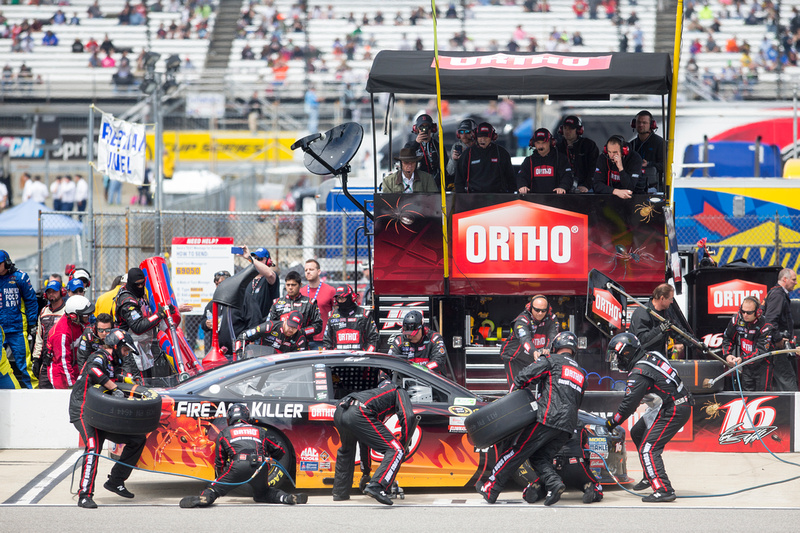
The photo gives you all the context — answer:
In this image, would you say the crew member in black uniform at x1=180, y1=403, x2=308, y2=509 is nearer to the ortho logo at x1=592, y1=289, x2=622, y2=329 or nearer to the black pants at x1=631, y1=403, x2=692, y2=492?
the black pants at x1=631, y1=403, x2=692, y2=492

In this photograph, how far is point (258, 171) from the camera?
29.2 meters

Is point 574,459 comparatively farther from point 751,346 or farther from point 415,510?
point 751,346

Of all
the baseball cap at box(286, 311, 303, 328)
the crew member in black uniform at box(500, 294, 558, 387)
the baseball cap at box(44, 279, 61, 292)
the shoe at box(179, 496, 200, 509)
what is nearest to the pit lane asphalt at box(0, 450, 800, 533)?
the shoe at box(179, 496, 200, 509)

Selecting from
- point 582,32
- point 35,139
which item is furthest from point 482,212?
point 582,32

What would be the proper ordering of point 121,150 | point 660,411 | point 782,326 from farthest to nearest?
1. point 121,150
2. point 782,326
3. point 660,411

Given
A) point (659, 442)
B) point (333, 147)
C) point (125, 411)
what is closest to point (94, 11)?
point (333, 147)

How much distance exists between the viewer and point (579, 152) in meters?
11.9

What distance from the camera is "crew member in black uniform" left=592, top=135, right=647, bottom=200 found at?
11.2m

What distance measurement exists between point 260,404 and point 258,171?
2155cm

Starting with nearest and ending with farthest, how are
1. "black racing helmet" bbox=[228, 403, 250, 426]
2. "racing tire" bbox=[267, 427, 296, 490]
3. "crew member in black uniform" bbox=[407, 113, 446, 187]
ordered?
"black racing helmet" bbox=[228, 403, 250, 426], "racing tire" bbox=[267, 427, 296, 490], "crew member in black uniform" bbox=[407, 113, 446, 187]

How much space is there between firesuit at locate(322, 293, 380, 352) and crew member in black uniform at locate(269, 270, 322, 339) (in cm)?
19

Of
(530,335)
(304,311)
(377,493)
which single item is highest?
(304,311)

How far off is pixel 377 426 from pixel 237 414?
3.76ft

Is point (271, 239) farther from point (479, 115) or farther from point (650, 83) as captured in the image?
point (650, 83)
